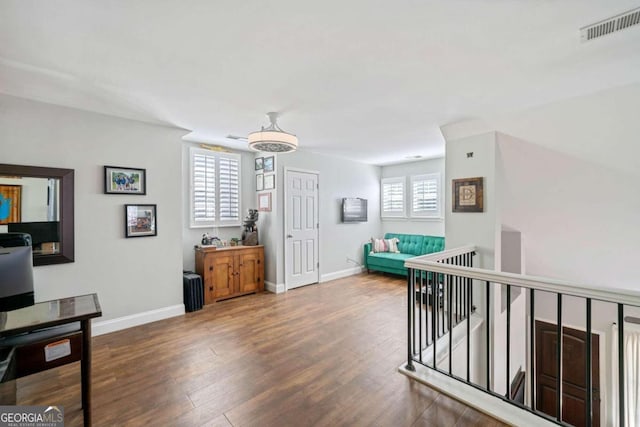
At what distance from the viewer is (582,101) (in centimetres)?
263

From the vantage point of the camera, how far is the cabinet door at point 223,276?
422 centimetres

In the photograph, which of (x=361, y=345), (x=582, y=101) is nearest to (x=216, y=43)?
(x=361, y=345)

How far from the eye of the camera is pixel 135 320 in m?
3.35

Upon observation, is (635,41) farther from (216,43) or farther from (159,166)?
(159,166)

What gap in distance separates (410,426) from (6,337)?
2.46m

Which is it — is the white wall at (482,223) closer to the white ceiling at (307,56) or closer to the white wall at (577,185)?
the white wall at (577,185)

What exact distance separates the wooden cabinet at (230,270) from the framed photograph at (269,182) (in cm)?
105

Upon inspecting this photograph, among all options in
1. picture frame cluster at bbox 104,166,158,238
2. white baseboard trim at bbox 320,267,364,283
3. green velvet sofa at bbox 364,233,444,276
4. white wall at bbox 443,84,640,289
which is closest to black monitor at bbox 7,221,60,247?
picture frame cluster at bbox 104,166,158,238

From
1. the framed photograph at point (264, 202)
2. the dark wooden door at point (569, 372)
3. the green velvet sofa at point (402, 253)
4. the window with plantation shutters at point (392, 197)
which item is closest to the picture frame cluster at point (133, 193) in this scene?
the framed photograph at point (264, 202)

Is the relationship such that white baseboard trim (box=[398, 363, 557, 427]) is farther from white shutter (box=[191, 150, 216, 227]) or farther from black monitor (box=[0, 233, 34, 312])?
white shutter (box=[191, 150, 216, 227])

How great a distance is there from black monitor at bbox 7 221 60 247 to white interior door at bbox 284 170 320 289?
9.57 feet

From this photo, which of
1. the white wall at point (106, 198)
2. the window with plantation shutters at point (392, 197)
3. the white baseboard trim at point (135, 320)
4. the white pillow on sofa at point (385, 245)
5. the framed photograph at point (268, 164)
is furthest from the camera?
the window with plantation shutters at point (392, 197)

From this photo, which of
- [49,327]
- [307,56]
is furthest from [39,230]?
[307,56]
